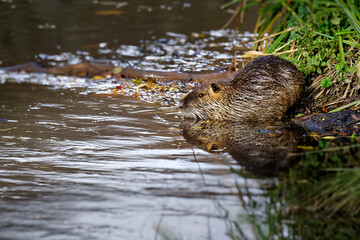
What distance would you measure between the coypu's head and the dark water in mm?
177

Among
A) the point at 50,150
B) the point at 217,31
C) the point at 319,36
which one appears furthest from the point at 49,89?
the point at 217,31

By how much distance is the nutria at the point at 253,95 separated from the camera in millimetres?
5039

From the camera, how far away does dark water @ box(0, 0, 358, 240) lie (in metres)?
2.67

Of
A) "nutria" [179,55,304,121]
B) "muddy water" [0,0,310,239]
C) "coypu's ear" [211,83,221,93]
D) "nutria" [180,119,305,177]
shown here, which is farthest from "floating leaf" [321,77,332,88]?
"coypu's ear" [211,83,221,93]

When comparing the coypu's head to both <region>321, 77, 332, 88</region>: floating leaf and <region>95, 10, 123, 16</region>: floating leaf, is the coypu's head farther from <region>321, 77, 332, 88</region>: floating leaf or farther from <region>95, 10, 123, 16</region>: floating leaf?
<region>95, 10, 123, 16</region>: floating leaf

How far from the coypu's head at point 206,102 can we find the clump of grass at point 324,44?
2.42 feet

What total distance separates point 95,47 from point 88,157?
18.4 feet

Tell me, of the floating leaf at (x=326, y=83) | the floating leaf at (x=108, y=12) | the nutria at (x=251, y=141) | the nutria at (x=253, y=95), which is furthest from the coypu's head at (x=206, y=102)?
the floating leaf at (x=108, y=12)

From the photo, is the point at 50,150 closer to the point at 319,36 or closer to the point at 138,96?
the point at 138,96

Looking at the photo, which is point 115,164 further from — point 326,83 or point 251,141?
point 326,83

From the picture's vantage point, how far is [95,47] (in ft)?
30.2

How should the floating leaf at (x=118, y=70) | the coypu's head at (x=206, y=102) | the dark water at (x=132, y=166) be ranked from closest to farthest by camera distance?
the dark water at (x=132, y=166) → the coypu's head at (x=206, y=102) → the floating leaf at (x=118, y=70)

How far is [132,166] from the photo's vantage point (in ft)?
12.0

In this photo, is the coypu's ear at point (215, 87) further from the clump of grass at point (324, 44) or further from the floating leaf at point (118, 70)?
the floating leaf at point (118, 70)
